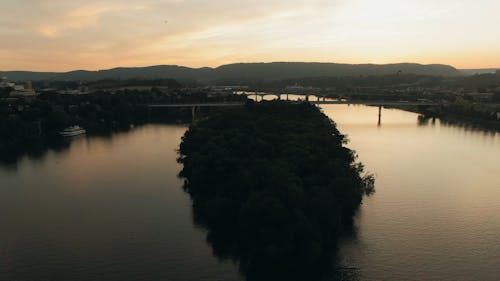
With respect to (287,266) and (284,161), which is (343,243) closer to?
(287,266)

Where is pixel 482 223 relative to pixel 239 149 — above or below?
below

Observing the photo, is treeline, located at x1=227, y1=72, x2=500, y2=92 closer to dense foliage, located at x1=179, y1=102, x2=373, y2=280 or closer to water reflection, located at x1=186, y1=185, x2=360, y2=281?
dense foliage, located at x1=179, y1=102, x2=373, y2=280

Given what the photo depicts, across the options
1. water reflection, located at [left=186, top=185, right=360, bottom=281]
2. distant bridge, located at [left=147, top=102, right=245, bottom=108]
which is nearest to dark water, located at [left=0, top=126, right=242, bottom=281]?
water reflection, located at [left=186, top=185, right=360, bottom=281]

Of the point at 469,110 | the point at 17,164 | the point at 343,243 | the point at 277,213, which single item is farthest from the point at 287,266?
the point at 469,110

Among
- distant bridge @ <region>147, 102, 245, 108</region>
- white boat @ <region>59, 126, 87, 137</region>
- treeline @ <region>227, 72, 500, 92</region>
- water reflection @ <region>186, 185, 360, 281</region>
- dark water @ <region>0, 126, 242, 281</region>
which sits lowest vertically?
water reflection @ <region>186, 185, 360, 281</region>

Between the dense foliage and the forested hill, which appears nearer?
the dense foliage

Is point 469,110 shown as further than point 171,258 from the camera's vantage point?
Yes
